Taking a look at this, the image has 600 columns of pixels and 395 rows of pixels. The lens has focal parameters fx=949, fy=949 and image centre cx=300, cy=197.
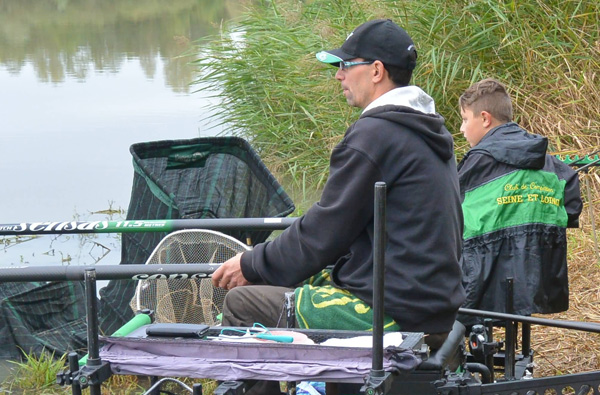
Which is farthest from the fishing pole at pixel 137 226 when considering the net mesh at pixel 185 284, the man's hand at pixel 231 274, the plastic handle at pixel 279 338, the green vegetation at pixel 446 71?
the green vegetation at pixel 446 71

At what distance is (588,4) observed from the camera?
6.63 m

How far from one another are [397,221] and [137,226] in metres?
1.21

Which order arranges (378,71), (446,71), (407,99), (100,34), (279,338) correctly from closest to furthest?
(279,338), (407,99), (378,71), (446,71), (100,34)

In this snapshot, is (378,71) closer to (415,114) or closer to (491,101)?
(415,114)

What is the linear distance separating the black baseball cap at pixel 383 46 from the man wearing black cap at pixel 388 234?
102 millimetres

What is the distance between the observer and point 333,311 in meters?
2.48

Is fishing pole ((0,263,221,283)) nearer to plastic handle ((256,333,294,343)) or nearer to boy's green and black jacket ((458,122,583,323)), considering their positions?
plastic handle ((256,333,294,343))

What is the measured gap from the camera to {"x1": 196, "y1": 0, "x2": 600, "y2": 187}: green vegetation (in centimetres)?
638

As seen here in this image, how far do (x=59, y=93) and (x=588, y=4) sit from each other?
683cm

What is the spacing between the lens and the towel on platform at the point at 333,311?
97.1 inches

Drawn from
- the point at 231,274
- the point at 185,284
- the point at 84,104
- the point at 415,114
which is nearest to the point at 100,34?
the point at 84,104

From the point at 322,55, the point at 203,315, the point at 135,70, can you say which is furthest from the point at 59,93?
the point at 322,55

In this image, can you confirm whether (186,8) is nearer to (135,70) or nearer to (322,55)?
(135,70)

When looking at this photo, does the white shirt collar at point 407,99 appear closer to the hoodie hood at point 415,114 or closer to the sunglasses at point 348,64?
the hoodie hood at point 415,114
